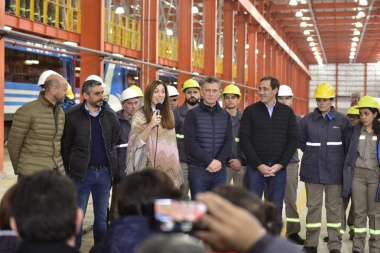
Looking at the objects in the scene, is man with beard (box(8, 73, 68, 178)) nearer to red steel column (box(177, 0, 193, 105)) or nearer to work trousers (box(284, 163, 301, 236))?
work trousers (box(284, 163, 301, 236))

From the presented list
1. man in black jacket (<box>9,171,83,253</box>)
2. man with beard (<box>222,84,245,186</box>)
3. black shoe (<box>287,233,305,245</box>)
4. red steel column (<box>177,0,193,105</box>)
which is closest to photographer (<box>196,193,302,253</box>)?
man in black jacket (<box>9,171,83,253</box>)

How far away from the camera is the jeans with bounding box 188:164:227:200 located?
21.3ft

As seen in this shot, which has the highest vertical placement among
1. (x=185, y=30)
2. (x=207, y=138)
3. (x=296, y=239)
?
(x=185, y=30)

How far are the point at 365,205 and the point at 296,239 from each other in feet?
3.96

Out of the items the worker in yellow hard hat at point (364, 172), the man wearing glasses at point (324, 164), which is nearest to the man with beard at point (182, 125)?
the man wearing glasses at point (324, 164)

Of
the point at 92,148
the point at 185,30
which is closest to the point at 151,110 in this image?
the point at 92,148

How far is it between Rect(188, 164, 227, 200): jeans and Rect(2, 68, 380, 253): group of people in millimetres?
11

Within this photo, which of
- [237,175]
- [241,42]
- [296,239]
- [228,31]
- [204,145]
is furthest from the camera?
[241,42]

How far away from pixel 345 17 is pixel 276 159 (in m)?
35.8

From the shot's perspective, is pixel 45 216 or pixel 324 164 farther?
pixel 324 164

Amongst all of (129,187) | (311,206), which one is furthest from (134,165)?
(129,187)

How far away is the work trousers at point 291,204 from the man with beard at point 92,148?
264cm

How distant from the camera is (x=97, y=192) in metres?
6.08

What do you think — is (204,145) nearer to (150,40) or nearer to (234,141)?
(234,141)
